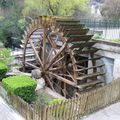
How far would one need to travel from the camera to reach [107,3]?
30.8 metres

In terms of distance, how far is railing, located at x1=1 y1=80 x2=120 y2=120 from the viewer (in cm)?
736

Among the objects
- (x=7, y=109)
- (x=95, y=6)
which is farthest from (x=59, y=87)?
(x=95, y=6)

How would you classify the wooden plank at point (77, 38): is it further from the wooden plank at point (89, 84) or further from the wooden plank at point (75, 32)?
the wooden plank at point (89, 84)

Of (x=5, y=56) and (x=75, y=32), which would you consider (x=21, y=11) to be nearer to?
(x=5, y=56)

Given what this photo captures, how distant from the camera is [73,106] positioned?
7785 mm

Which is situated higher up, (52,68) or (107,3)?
(107,3)

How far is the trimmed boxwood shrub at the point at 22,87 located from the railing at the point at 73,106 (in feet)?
0.89

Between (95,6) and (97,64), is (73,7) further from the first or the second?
(95,6)

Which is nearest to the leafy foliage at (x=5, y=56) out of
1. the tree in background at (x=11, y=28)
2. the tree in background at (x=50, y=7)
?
the tree in background at (x=11, y=28)

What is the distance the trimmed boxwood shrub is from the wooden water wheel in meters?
2.03

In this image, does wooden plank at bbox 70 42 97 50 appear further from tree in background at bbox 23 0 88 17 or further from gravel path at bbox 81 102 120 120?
tree in background at bbox 23 0 88 17

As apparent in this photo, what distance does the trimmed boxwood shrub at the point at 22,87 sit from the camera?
29.5 feet

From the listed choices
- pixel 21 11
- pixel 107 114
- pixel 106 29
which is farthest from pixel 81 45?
pixel 21 11

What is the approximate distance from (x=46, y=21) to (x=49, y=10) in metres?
15.6
